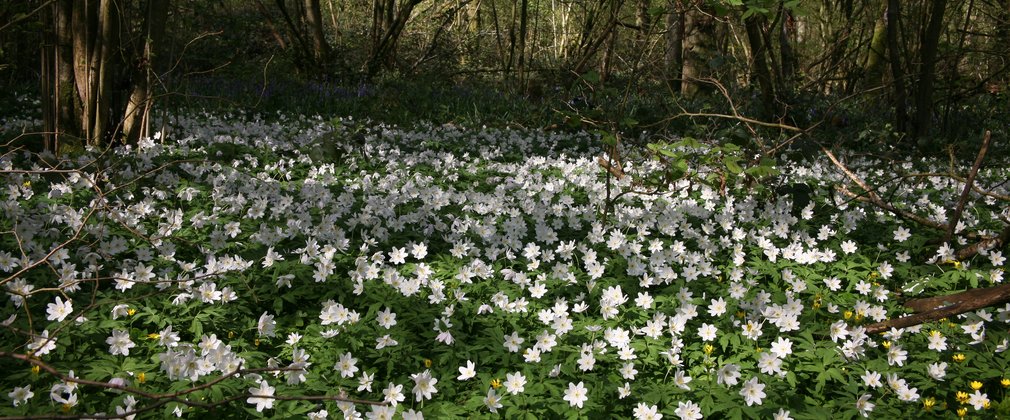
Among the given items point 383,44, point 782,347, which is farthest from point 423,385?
point 383,44

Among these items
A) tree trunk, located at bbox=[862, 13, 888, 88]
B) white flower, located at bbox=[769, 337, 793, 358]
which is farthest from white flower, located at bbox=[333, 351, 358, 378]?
tree trunk, located at bbox=[862, 13, 888, 88]

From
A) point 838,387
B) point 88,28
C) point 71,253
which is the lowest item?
point 838,387

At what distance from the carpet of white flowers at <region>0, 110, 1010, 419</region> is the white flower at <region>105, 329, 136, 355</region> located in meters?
0.01

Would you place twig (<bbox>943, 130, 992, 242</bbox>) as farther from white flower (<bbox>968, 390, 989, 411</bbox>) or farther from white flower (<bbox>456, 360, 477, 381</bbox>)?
white flower (<bbox>456, 360, 477, 381</bbox>)

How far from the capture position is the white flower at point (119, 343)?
8.19 feet

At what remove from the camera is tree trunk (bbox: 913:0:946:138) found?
7.08 metres

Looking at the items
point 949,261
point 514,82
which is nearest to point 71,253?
point 949,261

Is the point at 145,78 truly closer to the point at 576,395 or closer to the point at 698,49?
the point at 576,395

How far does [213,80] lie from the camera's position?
10641 millimetres

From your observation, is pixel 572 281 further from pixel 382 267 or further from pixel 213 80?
pixel 213 80

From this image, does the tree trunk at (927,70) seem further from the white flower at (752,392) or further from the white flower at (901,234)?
the white flower at (752,392)

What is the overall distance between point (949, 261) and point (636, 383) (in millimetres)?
2384

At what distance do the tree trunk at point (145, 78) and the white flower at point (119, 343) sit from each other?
391 cm

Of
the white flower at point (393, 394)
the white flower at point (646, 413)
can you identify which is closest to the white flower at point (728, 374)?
the white flower at point (646, 413)
